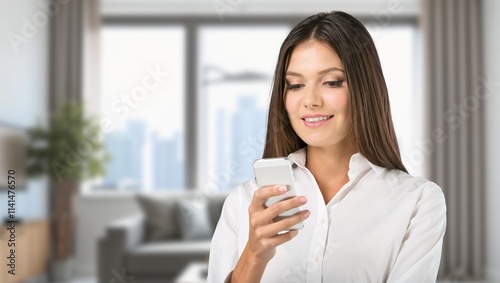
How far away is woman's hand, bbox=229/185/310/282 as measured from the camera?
57cm

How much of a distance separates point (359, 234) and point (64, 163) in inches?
124

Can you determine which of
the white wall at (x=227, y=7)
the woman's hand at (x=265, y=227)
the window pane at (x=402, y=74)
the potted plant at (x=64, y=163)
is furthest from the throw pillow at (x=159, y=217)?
the woman's hand at (x=265, y=227)

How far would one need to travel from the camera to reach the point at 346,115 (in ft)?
2.27

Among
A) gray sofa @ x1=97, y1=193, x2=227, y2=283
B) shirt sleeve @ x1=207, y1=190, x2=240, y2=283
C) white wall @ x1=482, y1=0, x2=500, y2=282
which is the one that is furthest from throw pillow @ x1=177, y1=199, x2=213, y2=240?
shirt sleeve @ x1=207, y1=190, x2=240, y2=283

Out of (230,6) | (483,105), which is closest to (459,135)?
(483,105)

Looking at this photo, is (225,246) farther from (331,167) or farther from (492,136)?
(492,136)

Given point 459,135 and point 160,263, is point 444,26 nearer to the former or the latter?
point 459,135

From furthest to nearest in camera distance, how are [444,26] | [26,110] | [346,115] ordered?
[444,26] < [26,110] < [346,115]

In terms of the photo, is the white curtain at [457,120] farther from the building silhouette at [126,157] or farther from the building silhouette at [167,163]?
the building silhouette at [126,157]

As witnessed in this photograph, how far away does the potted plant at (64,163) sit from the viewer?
11.5ft

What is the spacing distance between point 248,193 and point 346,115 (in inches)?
6.2

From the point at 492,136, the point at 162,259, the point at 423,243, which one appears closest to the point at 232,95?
the point at 162,259

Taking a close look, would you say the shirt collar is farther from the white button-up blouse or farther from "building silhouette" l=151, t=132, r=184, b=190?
"building silhouette" l=151, t=132, r=184, b=190

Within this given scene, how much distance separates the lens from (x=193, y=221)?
121 inches
